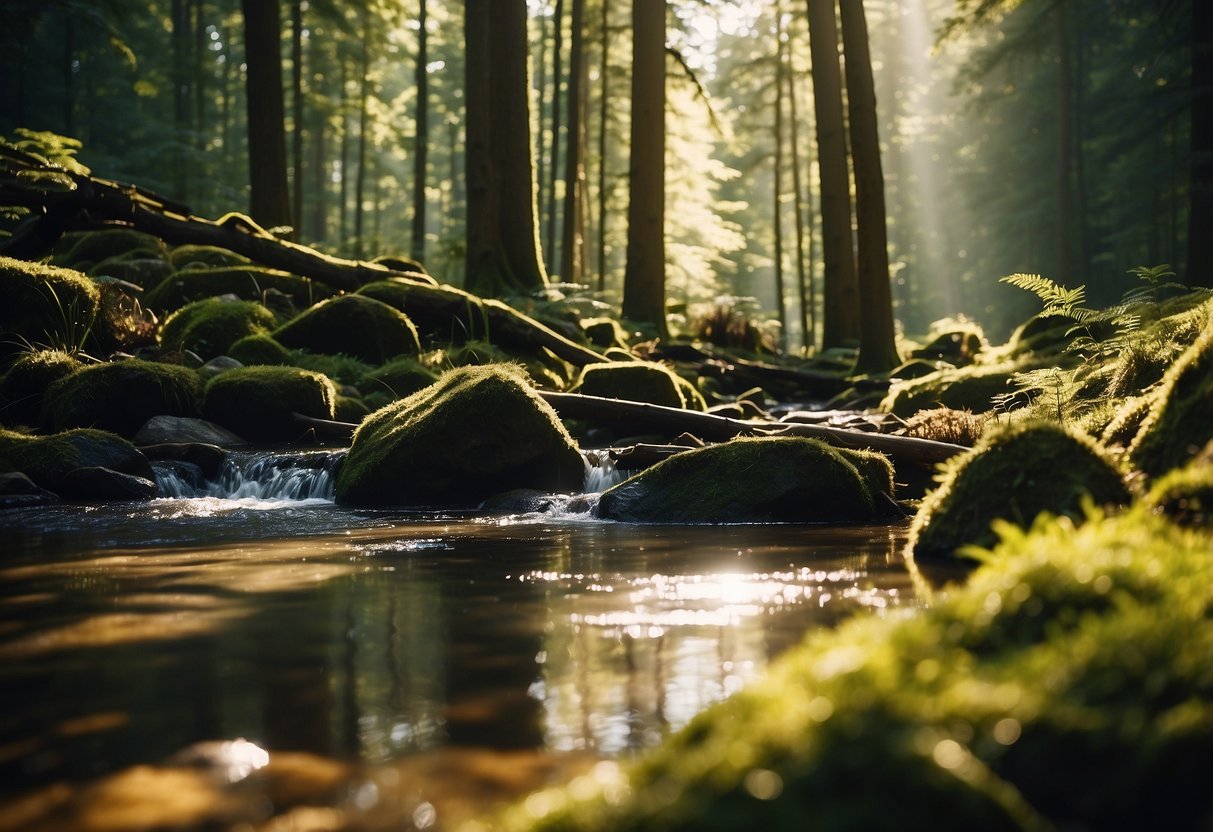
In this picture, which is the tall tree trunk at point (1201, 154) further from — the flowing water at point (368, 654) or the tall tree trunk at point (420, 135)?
the tall tree trunk at point (420, 135)

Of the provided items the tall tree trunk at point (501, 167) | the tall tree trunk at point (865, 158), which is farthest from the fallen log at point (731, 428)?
the tall tree trunk at point (865, 158)

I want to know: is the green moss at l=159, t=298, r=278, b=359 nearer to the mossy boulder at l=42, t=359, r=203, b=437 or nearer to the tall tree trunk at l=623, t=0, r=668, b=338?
the mossy boulder at l=42, t=359, r=203, b=437

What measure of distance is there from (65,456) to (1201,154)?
1826 cm

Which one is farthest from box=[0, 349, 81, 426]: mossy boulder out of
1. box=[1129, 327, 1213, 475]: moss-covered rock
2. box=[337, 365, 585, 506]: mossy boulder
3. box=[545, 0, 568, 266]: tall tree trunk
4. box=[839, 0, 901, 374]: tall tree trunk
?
box=[545, 0, 568, 266]: tall tree trunk

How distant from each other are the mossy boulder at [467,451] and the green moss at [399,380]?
3.98m

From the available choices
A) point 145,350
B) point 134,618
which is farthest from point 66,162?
point 134,618

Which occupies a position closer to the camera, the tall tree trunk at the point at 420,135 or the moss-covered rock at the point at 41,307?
the moss-covered rock at the point at 41,307

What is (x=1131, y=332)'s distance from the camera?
839 centimetres

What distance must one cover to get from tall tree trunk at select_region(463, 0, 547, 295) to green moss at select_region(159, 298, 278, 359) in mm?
4973

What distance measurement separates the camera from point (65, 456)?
9.41 m

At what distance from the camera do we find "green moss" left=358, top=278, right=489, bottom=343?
49.3 ft

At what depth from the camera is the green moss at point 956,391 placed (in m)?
12.8

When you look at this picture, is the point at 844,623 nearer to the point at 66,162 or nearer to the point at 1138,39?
the point at 66,162

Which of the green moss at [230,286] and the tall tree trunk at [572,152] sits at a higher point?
the tall tree trunk at [572,152]
